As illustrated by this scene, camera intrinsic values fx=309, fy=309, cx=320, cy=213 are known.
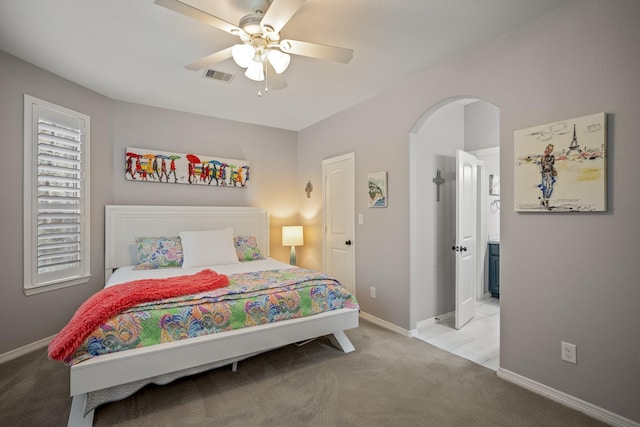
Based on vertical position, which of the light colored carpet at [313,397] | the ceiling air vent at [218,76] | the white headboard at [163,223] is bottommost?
the light colored carpet at [313,397]

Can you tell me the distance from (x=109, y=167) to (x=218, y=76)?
181cm

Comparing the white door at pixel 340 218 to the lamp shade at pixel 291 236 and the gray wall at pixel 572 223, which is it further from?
the gray wall at pixel 572 223

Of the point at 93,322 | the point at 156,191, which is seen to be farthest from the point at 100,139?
the point at 93,322

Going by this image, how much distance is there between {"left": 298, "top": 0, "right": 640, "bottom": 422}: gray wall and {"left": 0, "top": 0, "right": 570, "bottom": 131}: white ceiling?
0.21 metres

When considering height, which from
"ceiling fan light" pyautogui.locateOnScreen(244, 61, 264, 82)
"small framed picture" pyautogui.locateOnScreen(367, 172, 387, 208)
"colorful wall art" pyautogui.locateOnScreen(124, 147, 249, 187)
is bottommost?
"small framed picture" pyautogui.locateOnScreen(367, 172, 387, 208)

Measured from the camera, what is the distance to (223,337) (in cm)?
215

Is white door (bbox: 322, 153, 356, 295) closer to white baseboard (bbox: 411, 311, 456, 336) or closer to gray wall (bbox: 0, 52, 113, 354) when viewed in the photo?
white baseboard (bbox: 411, 311, 456, 336)

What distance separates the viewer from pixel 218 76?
295cm

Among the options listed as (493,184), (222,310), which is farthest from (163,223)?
(493,184)

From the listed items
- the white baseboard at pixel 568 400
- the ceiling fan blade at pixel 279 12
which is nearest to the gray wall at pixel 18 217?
the ceiling fan blade at pixel 279 12

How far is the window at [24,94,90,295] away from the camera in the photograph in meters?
2.77

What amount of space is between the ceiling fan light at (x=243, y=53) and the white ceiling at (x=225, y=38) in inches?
10.5

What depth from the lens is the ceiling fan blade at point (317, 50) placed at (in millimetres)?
1925

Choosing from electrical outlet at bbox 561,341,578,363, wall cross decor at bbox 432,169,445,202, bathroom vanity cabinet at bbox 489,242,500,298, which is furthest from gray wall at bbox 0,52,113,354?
bathroom vanity cabinet at bbox 489,242,500,298
